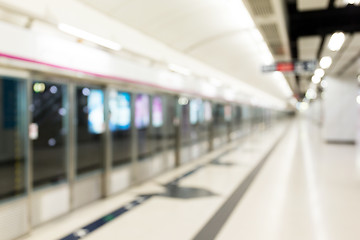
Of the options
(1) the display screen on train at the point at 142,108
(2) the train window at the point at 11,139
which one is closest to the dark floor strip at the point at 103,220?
(2) the train window at the point at 11,139

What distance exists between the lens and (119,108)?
19.5ft

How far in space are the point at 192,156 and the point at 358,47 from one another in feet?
→ 18.1

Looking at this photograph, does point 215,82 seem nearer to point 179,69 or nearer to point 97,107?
point 179,69

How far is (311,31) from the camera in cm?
565

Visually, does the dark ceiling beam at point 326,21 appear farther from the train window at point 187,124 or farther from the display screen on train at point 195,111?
the display screen on train at point 195,111

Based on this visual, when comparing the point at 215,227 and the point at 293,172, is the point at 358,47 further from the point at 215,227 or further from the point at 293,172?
the point at 215,227

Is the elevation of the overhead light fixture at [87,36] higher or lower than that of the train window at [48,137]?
higher

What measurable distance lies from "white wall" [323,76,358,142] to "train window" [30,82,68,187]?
11134 millimetres

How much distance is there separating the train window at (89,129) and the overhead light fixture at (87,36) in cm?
82

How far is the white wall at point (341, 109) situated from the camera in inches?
498

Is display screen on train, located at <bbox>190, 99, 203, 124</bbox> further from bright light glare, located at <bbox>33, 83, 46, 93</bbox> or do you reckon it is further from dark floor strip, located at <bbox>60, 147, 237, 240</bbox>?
bright light glare, located at <bbox>33, 83, 46, 93</bbox>

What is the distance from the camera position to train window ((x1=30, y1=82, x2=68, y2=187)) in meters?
9.08

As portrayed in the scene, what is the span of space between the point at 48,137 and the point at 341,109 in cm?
1534

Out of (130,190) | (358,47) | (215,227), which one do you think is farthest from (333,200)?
(358,47)
